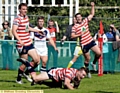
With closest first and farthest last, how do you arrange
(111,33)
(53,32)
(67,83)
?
(67,83) < (111,33) < (53,32)

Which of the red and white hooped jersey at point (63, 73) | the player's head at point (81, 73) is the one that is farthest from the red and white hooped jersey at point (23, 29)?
the player's head at point (81, 73)

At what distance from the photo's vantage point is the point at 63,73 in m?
15.4

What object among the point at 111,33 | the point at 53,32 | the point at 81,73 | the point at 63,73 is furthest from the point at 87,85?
the point at 53,32

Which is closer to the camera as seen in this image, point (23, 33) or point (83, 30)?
point (23, 33)

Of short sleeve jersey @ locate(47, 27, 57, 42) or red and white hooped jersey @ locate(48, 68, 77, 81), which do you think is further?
short sleeve jersey @ locate(47, 27, 57, 42)

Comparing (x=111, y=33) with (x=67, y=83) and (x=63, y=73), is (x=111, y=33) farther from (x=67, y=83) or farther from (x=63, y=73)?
(x=67, y=83)

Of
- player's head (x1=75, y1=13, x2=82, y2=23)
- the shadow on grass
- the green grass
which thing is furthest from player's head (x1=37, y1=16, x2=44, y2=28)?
the shadow on grass

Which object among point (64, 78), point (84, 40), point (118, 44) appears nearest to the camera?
point (64, 78)

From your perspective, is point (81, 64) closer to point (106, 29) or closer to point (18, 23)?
point (106, 29)

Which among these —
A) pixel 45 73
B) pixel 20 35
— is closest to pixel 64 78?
pixel 45 73

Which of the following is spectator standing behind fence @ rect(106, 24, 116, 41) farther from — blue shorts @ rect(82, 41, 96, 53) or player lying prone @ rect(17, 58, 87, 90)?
player lying prone @ rect(17, 58, 87, 90)

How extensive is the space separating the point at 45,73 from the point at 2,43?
792cm

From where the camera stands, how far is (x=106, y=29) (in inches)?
917

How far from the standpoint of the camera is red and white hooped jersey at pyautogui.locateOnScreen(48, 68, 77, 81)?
50.0 ft
